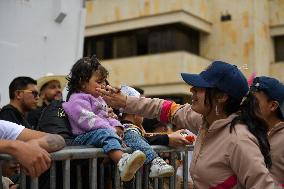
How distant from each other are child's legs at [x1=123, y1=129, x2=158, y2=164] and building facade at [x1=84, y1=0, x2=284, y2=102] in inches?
634

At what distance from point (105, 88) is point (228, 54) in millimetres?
17751

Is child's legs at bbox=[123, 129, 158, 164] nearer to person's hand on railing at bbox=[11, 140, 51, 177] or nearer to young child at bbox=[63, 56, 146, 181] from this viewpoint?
young child at bbox=[63, 56, 146, 181]

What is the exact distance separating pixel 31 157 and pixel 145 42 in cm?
1955

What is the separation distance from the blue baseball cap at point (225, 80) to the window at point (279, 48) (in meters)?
19.6

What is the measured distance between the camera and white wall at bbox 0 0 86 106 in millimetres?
6438

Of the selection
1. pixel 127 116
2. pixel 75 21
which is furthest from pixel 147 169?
pixel 75 21

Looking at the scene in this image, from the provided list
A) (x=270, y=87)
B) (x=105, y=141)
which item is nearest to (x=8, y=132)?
(x=105, y=141)

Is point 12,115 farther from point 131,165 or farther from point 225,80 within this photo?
point 225,80

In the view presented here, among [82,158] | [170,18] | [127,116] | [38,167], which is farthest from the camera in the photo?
[170,18]

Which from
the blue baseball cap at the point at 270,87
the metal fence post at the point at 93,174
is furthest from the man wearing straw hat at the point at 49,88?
the metal fence post at the point at 93,174

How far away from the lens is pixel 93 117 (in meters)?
3.88

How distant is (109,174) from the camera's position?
3721 millimetres

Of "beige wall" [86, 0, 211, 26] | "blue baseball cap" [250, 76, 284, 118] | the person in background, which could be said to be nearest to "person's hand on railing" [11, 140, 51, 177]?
"blue baseball cap" [250, 76, 284, 118]

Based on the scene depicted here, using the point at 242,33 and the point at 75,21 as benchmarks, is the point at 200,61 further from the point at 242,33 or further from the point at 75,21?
the point at 75,21
